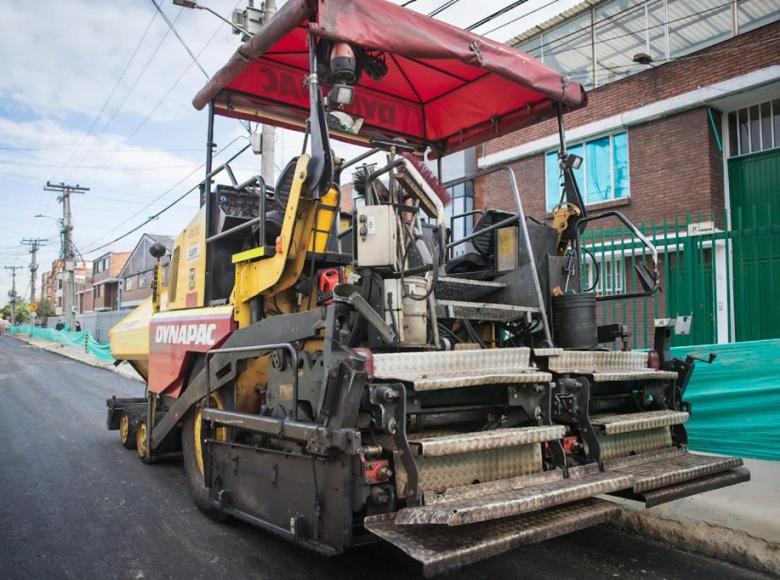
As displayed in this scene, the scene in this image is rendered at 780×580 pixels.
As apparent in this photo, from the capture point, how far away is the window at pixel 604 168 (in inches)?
524

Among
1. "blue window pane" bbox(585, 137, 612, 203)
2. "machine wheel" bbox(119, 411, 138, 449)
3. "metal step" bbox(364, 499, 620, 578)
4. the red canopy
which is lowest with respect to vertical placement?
"machine wheel" bbox(119, 411, 138, 449)

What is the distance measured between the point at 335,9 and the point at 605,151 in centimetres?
1149

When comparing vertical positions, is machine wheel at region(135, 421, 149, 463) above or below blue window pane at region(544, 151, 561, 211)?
below

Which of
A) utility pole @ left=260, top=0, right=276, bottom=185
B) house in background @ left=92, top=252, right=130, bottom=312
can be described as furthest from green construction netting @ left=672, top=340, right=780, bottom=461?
house in background @ left=92, top=252, right=130, bottom=312

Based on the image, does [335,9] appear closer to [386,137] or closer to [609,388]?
[386,137]

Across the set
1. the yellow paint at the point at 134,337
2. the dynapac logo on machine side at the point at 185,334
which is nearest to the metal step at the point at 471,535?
the dynapac logo on machine side at the point at 185,334

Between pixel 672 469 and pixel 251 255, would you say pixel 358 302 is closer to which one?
pixel 251 255

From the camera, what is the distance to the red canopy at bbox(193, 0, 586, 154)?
3.67m

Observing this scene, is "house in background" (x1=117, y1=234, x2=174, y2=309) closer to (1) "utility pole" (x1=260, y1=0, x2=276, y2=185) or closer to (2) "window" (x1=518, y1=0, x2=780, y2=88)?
(1) "utility pole" (x1=260, y1=0, x2=276, y2=185)

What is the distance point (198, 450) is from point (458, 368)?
8.65 ft

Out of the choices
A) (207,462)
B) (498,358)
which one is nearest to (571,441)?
(498,358)

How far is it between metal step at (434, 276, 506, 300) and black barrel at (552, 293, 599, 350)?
0.58 m

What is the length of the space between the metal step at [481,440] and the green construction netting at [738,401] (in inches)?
124

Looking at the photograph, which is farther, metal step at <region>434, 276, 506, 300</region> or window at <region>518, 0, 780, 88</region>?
window at <region>518, 0, 780, 88</region>
